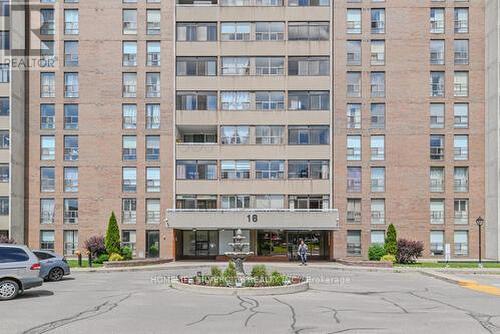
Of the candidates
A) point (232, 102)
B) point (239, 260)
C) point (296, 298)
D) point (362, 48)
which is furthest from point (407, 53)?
point (296, 298)

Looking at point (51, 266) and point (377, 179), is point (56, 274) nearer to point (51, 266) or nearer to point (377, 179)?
point (51, 266)

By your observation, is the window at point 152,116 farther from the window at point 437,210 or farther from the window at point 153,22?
the window at point 437,210

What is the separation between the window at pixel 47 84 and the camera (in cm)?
5219

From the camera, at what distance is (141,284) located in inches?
1113

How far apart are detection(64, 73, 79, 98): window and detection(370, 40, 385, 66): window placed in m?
23.6

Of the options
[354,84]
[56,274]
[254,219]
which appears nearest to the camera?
[56,274]

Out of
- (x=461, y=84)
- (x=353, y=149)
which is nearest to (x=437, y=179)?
(x=353, y=149)

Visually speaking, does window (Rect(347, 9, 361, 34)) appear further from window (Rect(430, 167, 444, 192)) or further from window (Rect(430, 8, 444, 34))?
window (Rect(430, 167, 444, 192))

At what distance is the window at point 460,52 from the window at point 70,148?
30.8m

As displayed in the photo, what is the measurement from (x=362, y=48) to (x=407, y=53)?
3541 millimetres

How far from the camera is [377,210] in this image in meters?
51.0

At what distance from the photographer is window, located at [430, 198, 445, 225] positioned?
50.9 metres

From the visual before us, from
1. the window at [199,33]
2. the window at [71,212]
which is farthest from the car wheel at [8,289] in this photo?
the window at [199,33]

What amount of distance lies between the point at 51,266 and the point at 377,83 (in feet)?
102
